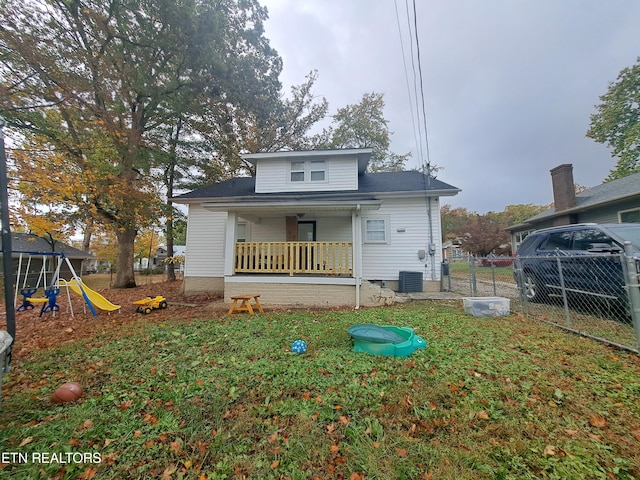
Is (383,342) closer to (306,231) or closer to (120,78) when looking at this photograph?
(306,231)

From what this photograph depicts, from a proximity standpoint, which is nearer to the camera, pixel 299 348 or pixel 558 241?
pixel 299 348

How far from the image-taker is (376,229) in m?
9.75

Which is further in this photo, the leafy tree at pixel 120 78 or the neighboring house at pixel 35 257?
the neighboring house at pixel 35 257

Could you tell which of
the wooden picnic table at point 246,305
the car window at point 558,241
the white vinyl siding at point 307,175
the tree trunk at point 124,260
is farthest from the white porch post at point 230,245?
the car window at point 558,241

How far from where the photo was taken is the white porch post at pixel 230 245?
740 centimetres

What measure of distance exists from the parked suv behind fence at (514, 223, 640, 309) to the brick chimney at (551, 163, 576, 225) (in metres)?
10.5

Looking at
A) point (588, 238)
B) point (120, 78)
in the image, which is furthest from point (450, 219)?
point (120, 78)

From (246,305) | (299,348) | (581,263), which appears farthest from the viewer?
(246,305)

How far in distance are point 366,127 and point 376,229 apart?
12781mm

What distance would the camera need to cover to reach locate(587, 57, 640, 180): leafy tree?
54.5 feet

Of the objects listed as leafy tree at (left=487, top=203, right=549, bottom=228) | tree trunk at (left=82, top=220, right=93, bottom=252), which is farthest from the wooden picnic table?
leafy tree at (left=487, top=203, right=549, bottom=228)

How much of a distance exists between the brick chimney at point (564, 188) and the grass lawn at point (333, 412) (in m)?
14.2

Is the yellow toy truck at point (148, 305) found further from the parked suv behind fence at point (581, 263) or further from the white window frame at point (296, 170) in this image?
the parked suv behind fence at point (581, 263)

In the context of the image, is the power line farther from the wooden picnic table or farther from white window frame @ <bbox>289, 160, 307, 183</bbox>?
the wooden picnic table
